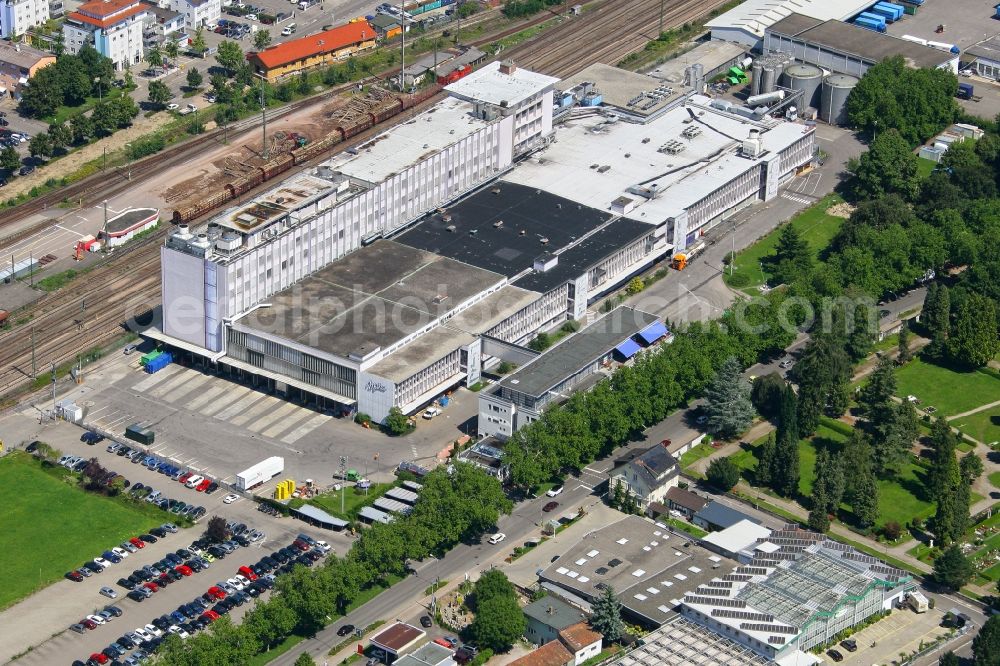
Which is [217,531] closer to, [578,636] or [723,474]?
[578,636]

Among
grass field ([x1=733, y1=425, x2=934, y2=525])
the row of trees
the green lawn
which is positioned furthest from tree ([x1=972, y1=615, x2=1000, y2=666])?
the green lawn

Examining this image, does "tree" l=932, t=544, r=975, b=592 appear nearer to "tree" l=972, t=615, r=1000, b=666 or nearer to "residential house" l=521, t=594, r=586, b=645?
"tree" l=972, t=615, r=1000, b=666

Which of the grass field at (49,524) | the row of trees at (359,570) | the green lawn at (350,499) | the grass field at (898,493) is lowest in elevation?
the grass field at (49,524)

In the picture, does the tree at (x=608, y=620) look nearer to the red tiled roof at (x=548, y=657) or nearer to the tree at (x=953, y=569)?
the red tiled roof at (x=548, y=657)

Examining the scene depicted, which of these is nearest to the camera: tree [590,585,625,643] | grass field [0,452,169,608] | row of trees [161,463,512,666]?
row of trees [161,463,512,666]

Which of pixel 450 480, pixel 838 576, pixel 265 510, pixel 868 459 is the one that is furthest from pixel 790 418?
pixel 265 510

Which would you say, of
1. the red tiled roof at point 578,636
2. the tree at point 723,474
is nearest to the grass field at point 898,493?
the tree at point 723,474

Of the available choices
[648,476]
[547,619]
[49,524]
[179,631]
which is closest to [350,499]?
[179,631]
